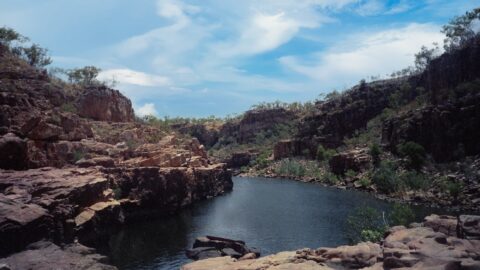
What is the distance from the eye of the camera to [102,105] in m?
110

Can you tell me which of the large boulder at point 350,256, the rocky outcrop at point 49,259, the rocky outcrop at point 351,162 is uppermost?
the rocky outcrop at point 351,162

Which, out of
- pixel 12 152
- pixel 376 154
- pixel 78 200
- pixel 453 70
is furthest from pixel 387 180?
pixel 12 152

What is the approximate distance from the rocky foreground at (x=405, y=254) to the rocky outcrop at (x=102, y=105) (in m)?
82.1

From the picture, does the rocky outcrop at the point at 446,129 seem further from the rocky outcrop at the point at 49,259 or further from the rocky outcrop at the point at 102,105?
the rocky outcrop at the point at 49,259

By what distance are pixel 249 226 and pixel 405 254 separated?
3850cm

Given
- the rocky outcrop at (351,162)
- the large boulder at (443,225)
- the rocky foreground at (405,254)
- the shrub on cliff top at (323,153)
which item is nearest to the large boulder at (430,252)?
the rocky foreground at (405,254)

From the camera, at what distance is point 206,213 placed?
248 feet

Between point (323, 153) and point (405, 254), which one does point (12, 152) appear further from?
point (323, 153)

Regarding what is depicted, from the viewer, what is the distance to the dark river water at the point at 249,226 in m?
48.2

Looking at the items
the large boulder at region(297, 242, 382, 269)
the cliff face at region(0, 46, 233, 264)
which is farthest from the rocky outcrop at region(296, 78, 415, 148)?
the large boulder at region(297, 242, 382, 269)

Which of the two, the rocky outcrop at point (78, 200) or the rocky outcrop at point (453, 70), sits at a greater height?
the rocky outcrop at point (453, 70)

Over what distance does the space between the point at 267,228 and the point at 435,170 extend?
4688cm

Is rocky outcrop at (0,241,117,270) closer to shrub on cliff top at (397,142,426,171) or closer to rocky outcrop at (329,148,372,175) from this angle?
shrub on cliff top at (397,142,426,171)

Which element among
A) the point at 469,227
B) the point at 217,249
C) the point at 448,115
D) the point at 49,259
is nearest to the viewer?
the point at 469,227
